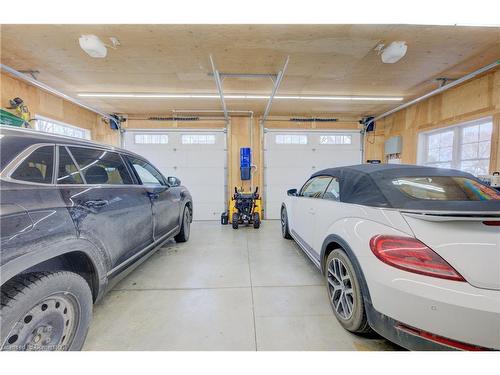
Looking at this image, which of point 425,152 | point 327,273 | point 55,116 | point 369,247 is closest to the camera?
point 369,247

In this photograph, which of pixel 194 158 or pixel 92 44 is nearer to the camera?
pixel 92 44

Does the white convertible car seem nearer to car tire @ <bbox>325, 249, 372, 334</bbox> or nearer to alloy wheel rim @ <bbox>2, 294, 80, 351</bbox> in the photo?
car tire @ <bbox>325, 249, 372, 334</bbox>

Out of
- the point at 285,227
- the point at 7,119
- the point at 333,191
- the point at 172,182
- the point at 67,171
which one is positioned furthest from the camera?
the point at 285,227

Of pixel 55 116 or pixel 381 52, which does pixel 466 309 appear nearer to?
pixel 381 52

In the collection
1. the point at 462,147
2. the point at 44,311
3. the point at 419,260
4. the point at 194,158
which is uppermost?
the point at 462,147

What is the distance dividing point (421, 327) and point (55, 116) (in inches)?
274

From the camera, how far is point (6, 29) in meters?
2.53

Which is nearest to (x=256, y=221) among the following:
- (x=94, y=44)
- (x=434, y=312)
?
(x=434, y=312)

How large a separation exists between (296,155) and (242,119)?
2.05 meters

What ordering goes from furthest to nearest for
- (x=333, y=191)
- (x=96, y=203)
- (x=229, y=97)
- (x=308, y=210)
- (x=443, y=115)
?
(x=229, y=97), (x=443, y=115), (x=308, y=210), (x=333, y=191), (x=96, y=203)

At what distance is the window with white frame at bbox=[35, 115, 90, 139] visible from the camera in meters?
4.32

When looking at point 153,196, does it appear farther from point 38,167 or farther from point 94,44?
point 94,44

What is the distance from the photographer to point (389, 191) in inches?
59.8
